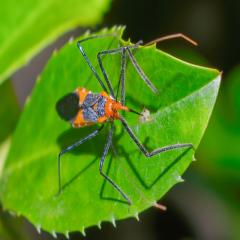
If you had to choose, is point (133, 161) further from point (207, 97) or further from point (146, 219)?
point (146, 219)

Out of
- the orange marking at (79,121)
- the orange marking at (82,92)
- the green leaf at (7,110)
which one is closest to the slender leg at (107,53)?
the orange marking at (82,92)

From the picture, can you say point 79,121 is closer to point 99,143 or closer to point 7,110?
point 99,143

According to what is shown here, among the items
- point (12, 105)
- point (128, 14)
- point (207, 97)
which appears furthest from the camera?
point (128, 14)

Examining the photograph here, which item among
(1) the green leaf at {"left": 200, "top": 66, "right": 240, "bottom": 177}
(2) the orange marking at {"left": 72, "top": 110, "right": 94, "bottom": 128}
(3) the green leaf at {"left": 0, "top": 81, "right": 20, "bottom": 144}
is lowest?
(1) the green leaf at {"left": 200, "top": 66, "right": 240, "bottom": 177}

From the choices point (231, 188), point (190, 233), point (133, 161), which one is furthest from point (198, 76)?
point (190, 233)

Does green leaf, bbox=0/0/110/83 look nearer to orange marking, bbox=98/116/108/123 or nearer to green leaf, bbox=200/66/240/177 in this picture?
orange marking, bbox=98/116/108/123

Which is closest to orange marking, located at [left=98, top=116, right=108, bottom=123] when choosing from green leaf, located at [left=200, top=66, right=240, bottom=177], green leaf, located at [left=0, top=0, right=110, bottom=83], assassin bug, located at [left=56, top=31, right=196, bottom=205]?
assassin bug, located at [left=56, top=31, right=196, bottom=205]

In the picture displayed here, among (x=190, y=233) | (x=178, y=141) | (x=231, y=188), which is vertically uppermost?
(x=178, y=141)

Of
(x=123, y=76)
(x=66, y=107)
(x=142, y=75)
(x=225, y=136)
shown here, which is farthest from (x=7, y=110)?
(x=225, y=136)
